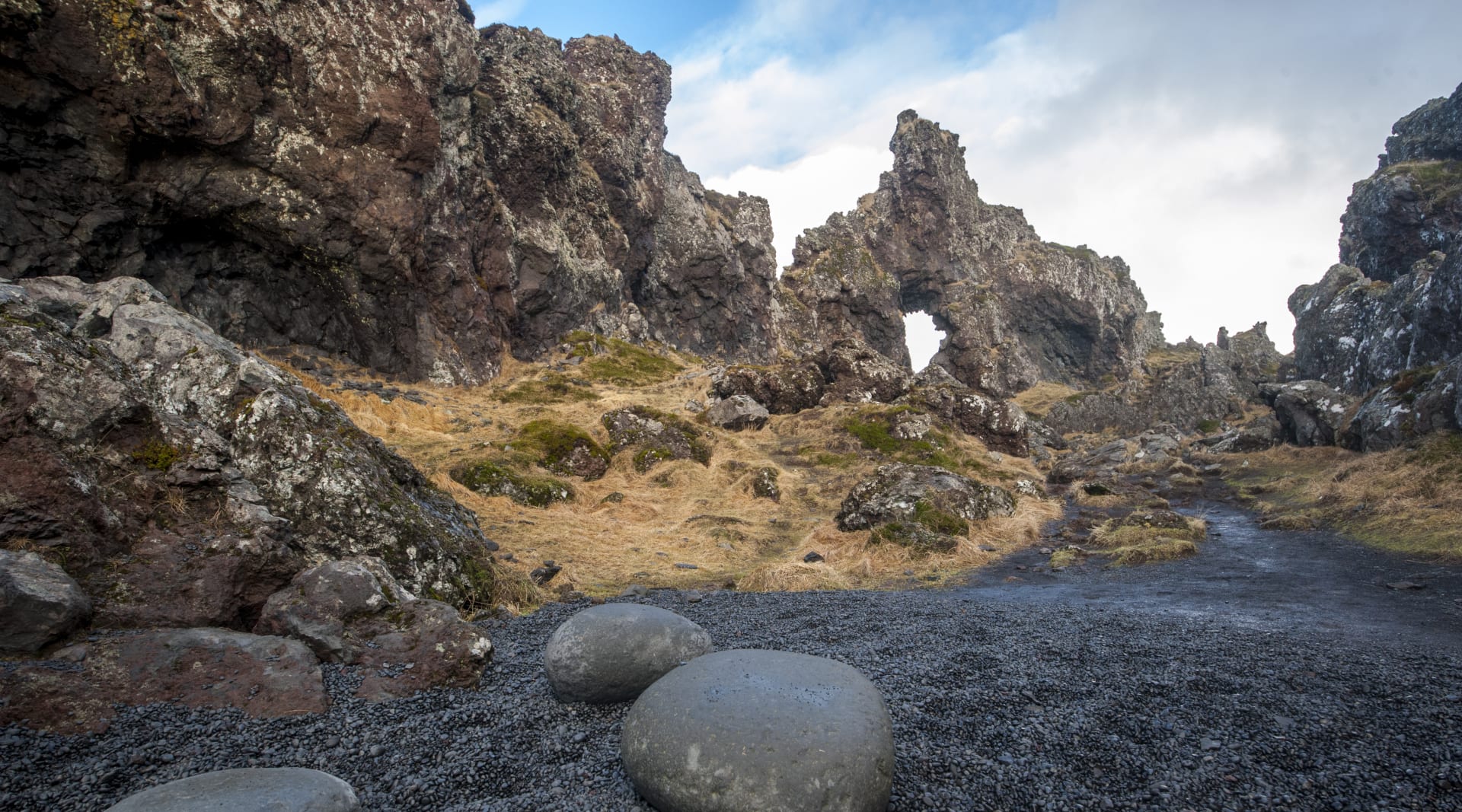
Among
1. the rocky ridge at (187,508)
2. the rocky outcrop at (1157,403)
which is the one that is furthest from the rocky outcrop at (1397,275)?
the rocky ridge at (187,508)

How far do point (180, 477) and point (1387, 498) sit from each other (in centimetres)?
2262

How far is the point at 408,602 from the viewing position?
21.3ft

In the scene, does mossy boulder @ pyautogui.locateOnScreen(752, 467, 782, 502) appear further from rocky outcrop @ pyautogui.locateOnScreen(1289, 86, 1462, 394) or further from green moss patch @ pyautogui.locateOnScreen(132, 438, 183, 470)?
rocky outcrop @ pyautogui.locateOnScreen(1289, 86, 1462, 394)

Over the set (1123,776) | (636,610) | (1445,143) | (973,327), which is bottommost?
(1123,776)

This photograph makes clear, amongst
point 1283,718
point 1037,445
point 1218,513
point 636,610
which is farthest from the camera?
point 1037,445

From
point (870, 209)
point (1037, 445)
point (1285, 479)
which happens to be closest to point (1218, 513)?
point (1285, 479)

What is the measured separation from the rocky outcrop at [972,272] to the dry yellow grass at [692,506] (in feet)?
144

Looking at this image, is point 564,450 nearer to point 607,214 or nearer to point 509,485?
point 509,485

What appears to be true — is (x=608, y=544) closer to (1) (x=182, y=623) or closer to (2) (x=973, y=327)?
(1) (x=182, y=623)

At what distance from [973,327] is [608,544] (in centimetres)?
6341

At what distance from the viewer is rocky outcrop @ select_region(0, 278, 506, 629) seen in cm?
548

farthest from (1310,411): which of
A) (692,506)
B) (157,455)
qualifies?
(157,455)

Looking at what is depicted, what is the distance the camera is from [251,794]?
3.18m

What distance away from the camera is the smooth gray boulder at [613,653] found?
213 inches
